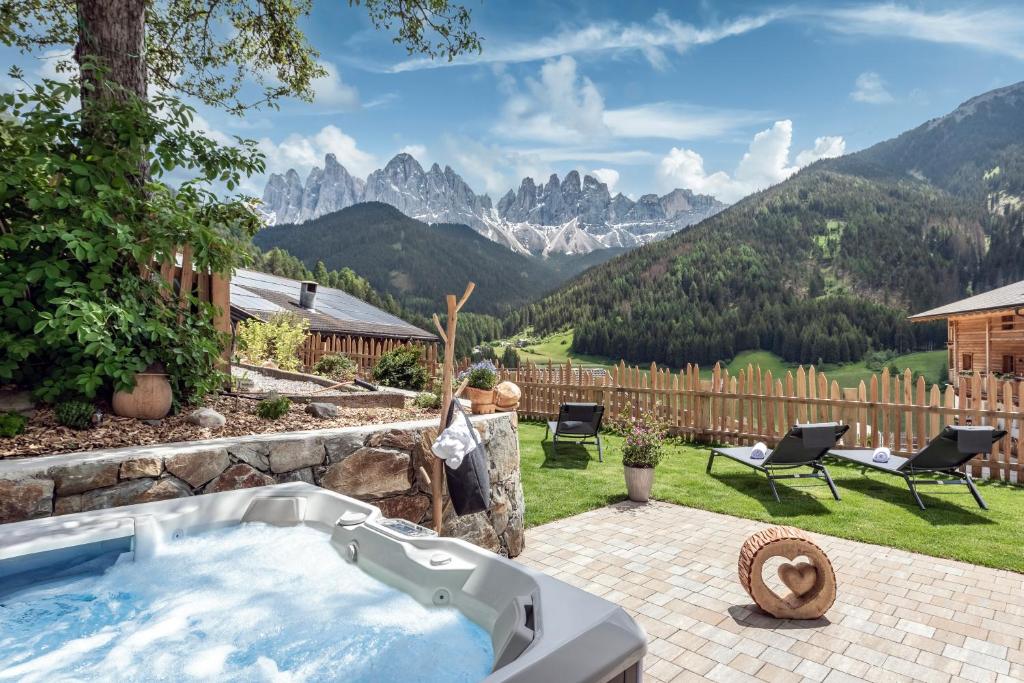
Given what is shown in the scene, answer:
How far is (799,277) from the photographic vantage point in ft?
209

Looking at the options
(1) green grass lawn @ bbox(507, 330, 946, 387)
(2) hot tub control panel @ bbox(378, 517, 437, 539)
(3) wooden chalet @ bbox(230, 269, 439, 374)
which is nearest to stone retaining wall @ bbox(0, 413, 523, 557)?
(2) hot tub control panel @ bbox(378, 517, 437, 539)

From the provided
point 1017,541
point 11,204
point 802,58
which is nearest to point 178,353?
point 11,204

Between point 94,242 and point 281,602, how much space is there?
8.03 feet

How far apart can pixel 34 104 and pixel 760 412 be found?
8592 millimetres

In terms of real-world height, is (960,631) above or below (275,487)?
below

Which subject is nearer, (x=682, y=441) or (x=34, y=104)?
(x=34, y=104)

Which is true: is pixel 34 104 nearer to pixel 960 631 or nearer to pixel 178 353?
pixel 178 353

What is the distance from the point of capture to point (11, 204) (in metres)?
3.35

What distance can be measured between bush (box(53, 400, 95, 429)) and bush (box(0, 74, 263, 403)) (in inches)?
4.7

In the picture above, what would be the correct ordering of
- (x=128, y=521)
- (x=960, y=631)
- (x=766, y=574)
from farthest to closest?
(x=766, y=574) → (x=960, y=631) → (x=128, y=521)

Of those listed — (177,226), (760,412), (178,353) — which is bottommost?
(760,412)

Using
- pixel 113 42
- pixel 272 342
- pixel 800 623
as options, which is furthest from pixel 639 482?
pixel 272 342

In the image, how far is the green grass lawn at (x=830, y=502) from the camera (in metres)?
4.11

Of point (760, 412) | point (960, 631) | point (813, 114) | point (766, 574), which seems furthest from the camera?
point (813, 114)
